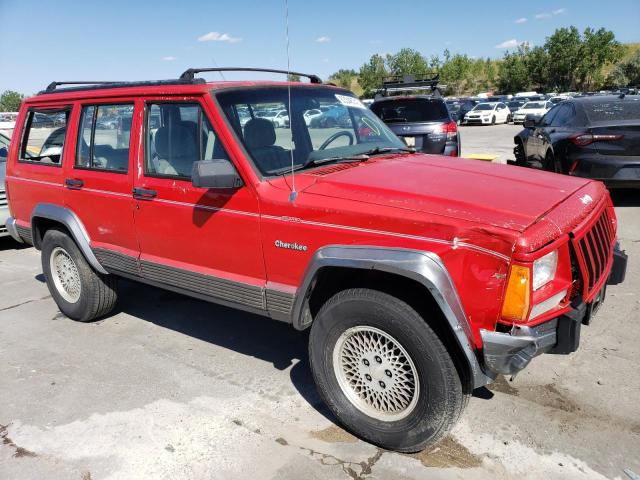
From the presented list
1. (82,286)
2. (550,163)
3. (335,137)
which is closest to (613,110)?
(550,163)

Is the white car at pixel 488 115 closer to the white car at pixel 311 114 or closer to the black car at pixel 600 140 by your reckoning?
the black car at pixel 600 140

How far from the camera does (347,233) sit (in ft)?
9.10

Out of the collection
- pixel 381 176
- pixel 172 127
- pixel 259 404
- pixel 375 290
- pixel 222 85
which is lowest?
pixel 259 404

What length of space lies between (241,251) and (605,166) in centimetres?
594

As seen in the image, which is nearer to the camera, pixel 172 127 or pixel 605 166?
pixel 172 127

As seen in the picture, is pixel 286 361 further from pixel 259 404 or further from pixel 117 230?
pixel 117 230

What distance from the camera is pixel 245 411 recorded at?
3359 millimetres

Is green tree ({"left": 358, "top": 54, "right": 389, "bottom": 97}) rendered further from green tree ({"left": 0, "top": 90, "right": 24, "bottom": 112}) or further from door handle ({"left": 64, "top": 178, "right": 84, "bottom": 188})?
door handle ({"left": 64, "top": 178, "right": 84, "bottom": 188})

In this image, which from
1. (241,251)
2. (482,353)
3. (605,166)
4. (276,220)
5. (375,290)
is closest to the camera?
(482,353)

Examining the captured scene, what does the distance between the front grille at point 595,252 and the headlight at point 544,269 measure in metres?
0.16

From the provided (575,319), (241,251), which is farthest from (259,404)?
(575,319)

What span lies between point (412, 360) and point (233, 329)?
7.48 feet

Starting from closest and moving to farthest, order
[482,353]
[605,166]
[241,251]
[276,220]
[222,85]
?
[482,353] → [276,220] → [241,251] → [222,85] → [605,166]

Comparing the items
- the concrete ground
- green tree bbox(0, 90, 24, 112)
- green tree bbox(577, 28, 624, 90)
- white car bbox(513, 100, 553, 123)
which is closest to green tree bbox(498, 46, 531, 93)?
green tree bbox(577, 28, 624, 90)
